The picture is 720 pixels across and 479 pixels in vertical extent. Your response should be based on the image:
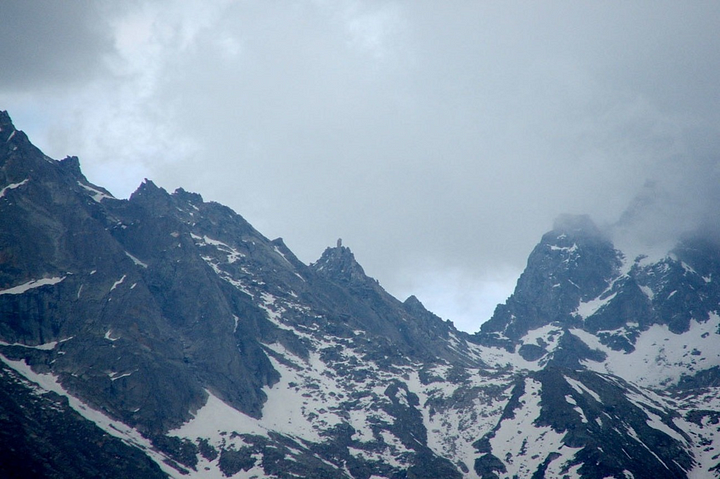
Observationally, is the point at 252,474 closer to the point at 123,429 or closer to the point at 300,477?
the point at 300,477

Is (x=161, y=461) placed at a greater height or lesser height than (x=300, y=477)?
lesser

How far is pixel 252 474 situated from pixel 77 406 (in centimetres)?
5486

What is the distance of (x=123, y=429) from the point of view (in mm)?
199250

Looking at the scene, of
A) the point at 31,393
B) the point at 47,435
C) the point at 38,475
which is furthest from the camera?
the point at 31,393

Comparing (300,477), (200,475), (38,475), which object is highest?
(300,477)

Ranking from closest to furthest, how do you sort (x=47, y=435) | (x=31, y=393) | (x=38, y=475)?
1. (x=38, y=475)
2. (x=47, y=435)
3. (x=31, y=393)

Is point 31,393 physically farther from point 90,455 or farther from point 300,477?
point 300,477

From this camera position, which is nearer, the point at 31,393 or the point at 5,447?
the point at 5,447

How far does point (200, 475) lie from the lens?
19238 cm

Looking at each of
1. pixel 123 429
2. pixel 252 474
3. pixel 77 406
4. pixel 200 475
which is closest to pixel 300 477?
pixel 252 474

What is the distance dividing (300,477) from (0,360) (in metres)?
95.1

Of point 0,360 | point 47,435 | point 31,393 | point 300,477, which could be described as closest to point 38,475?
point 47,435

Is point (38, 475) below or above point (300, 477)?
below

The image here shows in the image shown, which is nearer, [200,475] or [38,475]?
[38,475]
